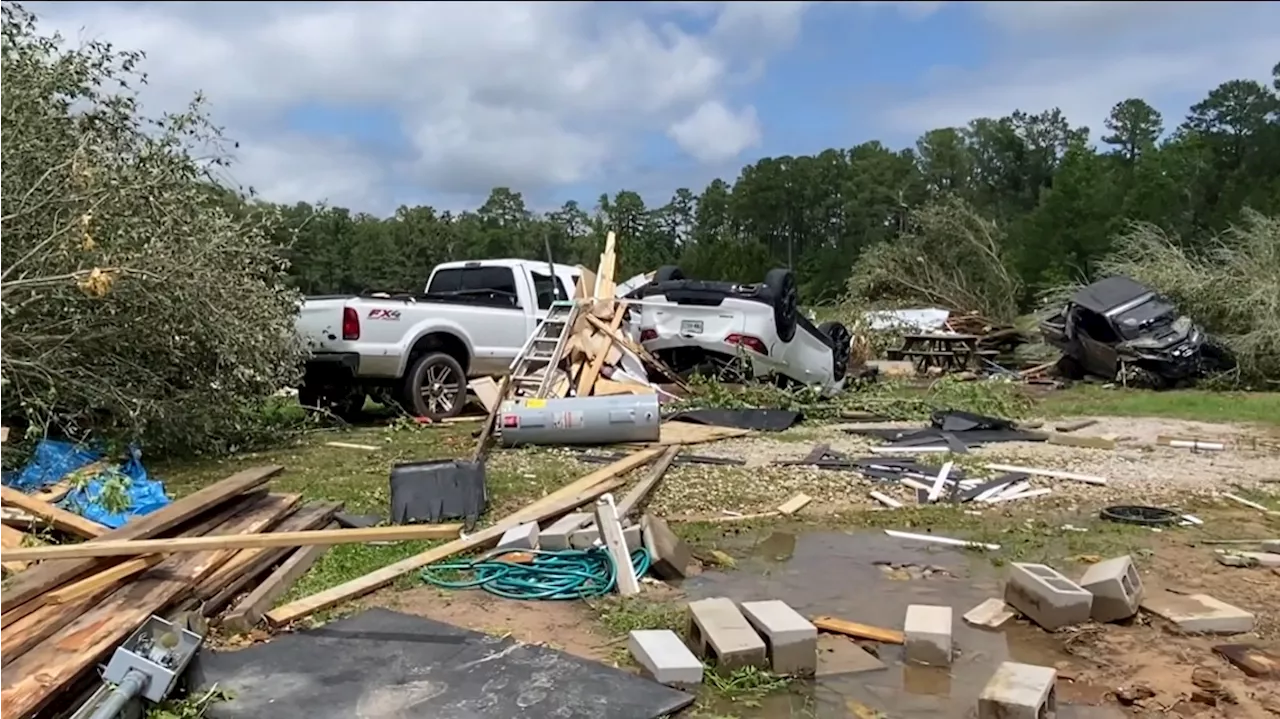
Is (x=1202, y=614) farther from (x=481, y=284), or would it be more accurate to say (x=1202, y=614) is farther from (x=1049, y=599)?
(x=481, y=284)

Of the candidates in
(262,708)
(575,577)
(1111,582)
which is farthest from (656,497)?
(262,708)

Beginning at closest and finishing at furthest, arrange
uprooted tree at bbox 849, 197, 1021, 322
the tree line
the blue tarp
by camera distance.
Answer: the blue tarp → uprooted tree at bbox 849, 197, 1021, 322 → the tree line

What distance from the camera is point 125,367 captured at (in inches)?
341

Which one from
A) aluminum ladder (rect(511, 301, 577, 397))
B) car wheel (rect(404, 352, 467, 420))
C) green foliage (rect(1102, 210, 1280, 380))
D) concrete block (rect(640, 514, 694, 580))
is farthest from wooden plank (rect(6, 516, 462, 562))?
green foliage (rect(1102, 210, 1280, 380))

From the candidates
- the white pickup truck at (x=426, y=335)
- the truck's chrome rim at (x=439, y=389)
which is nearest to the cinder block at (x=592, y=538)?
the white pickup truck at (x=426, y=335)

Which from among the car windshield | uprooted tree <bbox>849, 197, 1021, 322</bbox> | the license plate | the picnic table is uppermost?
uprooted tree <bbox>849, 197, 1021, 322</bbox>

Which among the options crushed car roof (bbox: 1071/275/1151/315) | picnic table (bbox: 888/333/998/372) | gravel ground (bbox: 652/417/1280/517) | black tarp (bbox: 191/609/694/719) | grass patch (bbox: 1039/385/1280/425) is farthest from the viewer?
picnic table (bbox: 888/333/998/372)

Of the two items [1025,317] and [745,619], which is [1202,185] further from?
A: [745,619]

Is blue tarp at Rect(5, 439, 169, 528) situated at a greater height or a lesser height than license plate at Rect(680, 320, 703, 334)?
lesser

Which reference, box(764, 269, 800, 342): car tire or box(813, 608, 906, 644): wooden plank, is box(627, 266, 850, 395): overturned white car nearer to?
box(764, 269, 800, 342): car tire

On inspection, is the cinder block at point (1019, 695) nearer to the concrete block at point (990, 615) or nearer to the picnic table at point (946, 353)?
the concrete block at point (990, 615)

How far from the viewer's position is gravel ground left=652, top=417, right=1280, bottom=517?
7723 mm

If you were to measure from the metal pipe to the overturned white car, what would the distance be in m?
9.52

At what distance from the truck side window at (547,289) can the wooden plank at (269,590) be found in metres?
8.03
